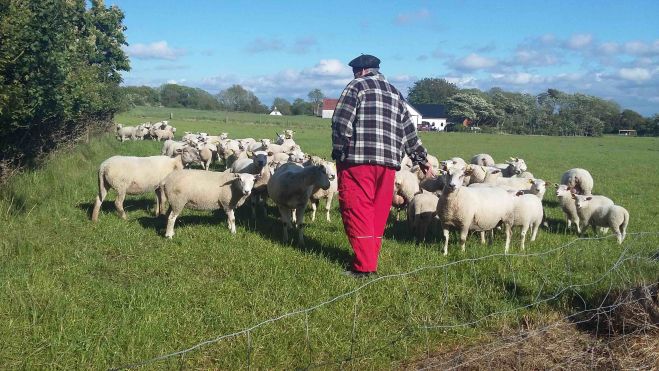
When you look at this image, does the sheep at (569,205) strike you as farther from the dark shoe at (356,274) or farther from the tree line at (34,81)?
the tree line at (34,81)

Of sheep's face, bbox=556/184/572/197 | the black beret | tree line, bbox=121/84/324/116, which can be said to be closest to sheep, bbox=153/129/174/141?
sheep's face, bbox=556/184/572/197

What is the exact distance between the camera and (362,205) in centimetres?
747

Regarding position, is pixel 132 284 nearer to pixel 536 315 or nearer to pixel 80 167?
pixel 536 315

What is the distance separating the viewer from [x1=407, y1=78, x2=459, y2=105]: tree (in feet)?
490

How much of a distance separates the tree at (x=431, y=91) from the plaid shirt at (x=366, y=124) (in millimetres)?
143669

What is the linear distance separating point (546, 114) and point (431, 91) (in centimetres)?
5127

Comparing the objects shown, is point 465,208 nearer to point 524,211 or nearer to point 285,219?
point 524,211

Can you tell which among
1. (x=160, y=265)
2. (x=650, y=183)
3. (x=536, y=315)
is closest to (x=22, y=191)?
(x=160, y=265)

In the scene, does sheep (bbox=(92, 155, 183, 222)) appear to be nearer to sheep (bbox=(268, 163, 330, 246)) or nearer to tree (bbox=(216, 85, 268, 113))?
sheep (bbox=(268, 163, 330, 246))

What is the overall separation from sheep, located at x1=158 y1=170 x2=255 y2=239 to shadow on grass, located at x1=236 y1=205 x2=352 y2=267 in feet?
2.09

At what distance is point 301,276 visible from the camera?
7508mm

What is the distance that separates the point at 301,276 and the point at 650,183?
69.6 ft

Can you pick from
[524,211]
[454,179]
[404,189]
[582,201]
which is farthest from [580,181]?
[454,179]

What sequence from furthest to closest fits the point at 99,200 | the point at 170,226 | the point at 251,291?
the point at 99,200 < the point at 170,226 < the point at 251,291
